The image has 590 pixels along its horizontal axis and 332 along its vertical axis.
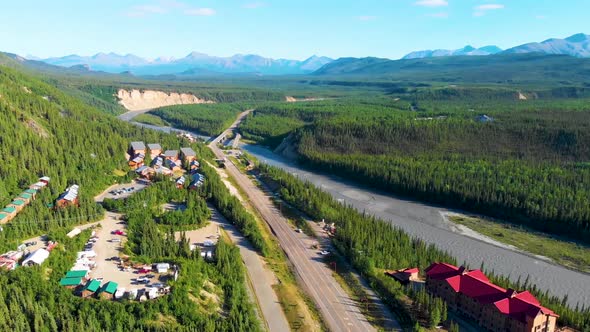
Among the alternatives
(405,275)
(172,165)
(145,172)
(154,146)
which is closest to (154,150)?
(154,146)

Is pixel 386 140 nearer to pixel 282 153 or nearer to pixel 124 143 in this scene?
pixel 282 153

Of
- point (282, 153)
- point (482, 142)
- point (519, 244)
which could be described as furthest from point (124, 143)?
point (482, 142)

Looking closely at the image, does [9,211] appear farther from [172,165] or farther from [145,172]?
[172,165]

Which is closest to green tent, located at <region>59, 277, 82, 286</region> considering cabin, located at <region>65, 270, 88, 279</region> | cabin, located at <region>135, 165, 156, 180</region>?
cabin, located at <region>65, 270, 88, 279</region>

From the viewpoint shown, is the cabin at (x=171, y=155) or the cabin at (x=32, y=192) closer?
the cabin at (x=32, y=192)

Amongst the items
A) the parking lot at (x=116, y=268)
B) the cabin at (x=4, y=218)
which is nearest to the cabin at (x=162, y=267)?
the parking lot at (x=116, y=268)

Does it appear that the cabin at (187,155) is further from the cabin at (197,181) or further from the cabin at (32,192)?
the cabin at (32,192)

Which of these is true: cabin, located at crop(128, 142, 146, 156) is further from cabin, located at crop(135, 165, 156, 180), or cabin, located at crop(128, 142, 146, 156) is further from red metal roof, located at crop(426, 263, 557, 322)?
red metal roof, located at crop(426, 263, 557, 322)
